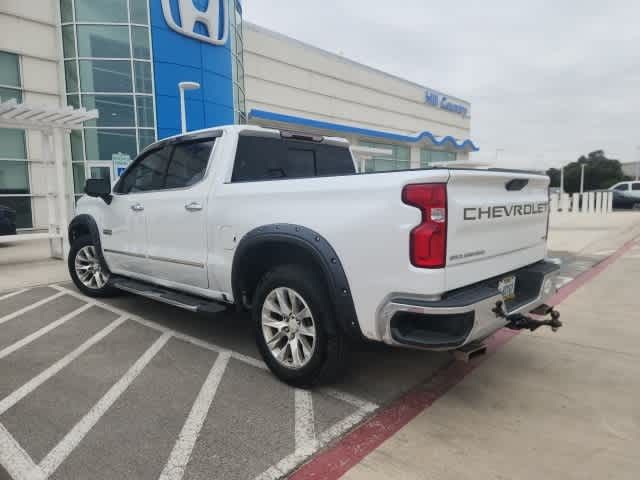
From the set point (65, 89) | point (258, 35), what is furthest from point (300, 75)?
point (65, 89)

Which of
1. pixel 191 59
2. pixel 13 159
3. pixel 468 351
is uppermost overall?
pixel 191 59

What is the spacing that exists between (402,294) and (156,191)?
115 inches

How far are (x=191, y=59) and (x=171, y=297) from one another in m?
15.0

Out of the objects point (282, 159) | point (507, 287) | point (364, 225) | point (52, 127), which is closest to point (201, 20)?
point (52, 127)

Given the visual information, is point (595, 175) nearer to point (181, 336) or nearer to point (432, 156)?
point (432, 156)

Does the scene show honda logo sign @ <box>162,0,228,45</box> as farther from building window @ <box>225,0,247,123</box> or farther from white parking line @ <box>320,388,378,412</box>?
white parking line @ <box>320,388,378,412</box>

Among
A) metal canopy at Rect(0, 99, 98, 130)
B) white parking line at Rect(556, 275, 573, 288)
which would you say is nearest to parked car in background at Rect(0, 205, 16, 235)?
metal canopy at Rect(0, 99, 98, 130)

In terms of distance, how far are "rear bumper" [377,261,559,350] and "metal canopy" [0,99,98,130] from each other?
8.05m

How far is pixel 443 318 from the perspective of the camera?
2.60 meters

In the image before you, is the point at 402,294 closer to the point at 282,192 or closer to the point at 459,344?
the point at 459,344

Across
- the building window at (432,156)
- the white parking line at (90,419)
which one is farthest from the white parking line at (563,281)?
the building window at (432,156)

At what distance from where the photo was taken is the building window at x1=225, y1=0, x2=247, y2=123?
1861cm

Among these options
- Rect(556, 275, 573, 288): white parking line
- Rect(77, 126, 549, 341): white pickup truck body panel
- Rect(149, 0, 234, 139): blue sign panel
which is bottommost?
Rect(556, 275, 573, 288): white parking line

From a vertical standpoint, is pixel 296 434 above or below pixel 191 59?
below
